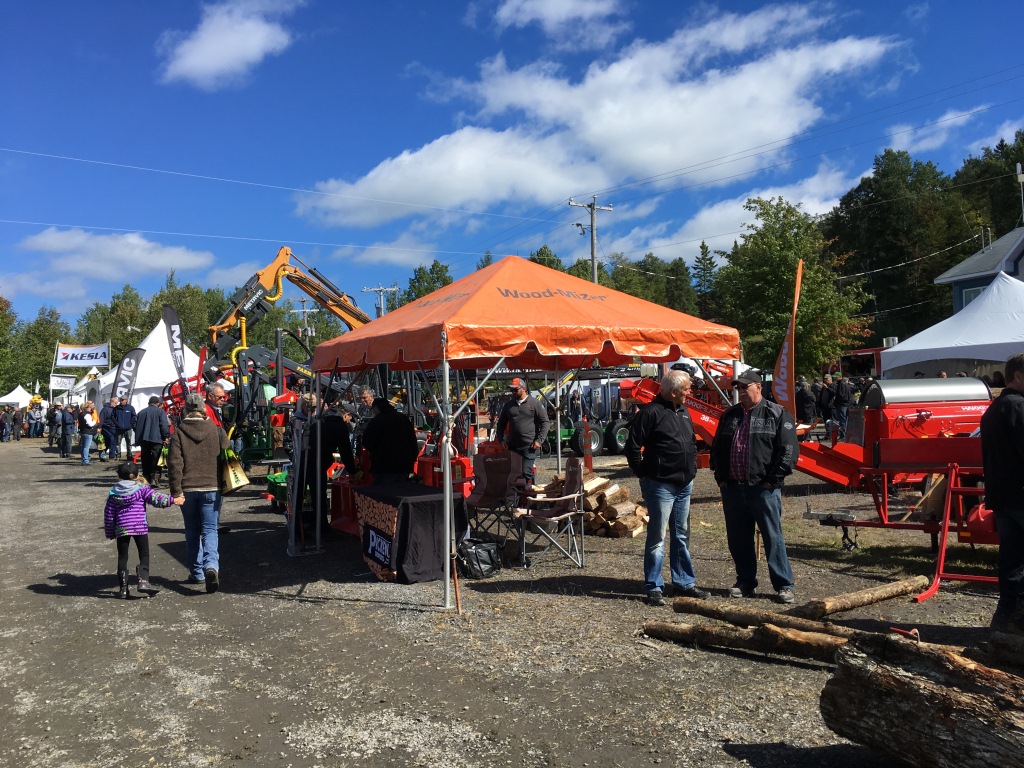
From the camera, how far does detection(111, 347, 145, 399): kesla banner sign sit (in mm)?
20250

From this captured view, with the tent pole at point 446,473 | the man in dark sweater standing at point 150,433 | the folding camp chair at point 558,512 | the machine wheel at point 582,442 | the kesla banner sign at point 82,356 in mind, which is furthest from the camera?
the kesla banner sign at point 82,356

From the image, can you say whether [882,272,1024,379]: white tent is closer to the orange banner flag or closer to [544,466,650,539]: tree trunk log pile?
the orange banner flag

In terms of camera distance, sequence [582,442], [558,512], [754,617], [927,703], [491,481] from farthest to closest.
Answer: [582,442] < [491,481] < [558,512] < [754,617] < [927,703]

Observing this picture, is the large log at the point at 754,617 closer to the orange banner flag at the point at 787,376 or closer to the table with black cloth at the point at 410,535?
the table with black cloth at the point at 410,535

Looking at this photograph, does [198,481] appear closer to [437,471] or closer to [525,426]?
[437,471]

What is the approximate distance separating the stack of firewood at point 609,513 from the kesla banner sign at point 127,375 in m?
15.6

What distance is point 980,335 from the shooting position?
55.0 ft

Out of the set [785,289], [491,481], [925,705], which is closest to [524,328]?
[491,481]

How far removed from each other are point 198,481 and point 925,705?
231 inches

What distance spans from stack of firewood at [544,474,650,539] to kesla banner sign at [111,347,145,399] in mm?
15591

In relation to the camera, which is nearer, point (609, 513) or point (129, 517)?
point (129, 517)

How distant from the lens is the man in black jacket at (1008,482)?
4.54 meters

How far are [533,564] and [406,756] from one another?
3831 millimetres

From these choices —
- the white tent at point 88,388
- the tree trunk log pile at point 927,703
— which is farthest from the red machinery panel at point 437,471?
the white tent at point 88,388
